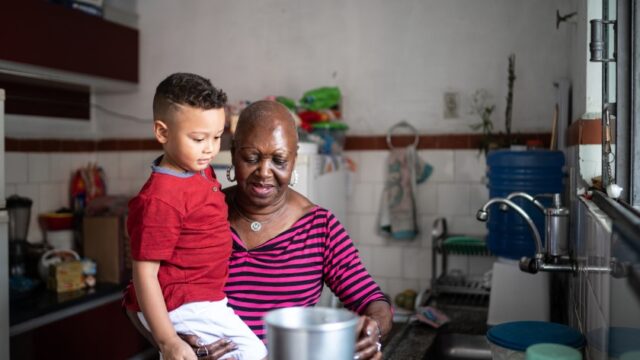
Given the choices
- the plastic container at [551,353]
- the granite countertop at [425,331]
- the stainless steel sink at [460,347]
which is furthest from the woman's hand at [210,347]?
the stainless steel sink at [460,347]

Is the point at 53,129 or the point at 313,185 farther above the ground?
the point at 53,129

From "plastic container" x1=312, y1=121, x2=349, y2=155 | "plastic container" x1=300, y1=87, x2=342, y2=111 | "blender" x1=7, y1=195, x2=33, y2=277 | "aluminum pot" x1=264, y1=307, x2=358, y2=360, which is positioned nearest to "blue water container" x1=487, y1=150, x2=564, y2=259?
"plastic container" x1=312, y1=121, x2=349, y2=155

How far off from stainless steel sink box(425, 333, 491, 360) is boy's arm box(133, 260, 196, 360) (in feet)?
5.11

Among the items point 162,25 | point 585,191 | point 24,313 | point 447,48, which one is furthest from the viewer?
point 162,25

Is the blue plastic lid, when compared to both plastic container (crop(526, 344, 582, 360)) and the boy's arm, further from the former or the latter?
the boy's arm

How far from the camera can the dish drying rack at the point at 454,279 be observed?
3.21 metres

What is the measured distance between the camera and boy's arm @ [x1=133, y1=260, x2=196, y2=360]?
1380 mm

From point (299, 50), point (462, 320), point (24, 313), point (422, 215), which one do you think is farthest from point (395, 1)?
point (24, 313)

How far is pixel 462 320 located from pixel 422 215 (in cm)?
92

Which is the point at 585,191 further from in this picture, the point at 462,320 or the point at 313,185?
the point at 313,185

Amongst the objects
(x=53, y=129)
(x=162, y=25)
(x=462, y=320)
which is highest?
(x=162, y=25)

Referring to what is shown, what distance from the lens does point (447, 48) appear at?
3582mm

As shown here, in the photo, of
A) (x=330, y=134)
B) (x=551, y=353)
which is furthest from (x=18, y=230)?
(x=551, y=353)

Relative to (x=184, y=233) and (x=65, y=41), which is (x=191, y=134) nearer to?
(x=184, y=233)
